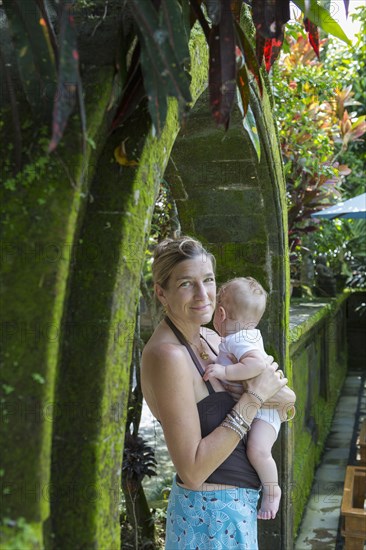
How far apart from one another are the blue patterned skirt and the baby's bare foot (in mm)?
90

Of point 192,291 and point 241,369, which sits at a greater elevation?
point 192,291

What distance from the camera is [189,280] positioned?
2.13 meters

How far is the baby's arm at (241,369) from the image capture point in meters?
2.12

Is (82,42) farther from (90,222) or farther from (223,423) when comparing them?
(223,423)

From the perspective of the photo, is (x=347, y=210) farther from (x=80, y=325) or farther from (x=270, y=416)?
(x=80, y=325)

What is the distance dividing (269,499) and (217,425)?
1.47 feet

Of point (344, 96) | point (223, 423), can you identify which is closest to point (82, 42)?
point (223, 423)

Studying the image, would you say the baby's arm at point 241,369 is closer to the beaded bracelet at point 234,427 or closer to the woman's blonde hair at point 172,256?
the beaded bracelet at point 234,427

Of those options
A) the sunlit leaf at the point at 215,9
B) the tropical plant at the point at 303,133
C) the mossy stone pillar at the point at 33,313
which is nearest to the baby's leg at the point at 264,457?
the mossy stone pillar at the point at 33,313

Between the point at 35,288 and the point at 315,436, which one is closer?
the point at 35,288

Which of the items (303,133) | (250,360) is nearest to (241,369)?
(250,360)

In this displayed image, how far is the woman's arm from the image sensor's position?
76.4 inches

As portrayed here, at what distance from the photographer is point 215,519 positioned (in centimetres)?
214

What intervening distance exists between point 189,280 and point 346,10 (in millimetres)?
934
